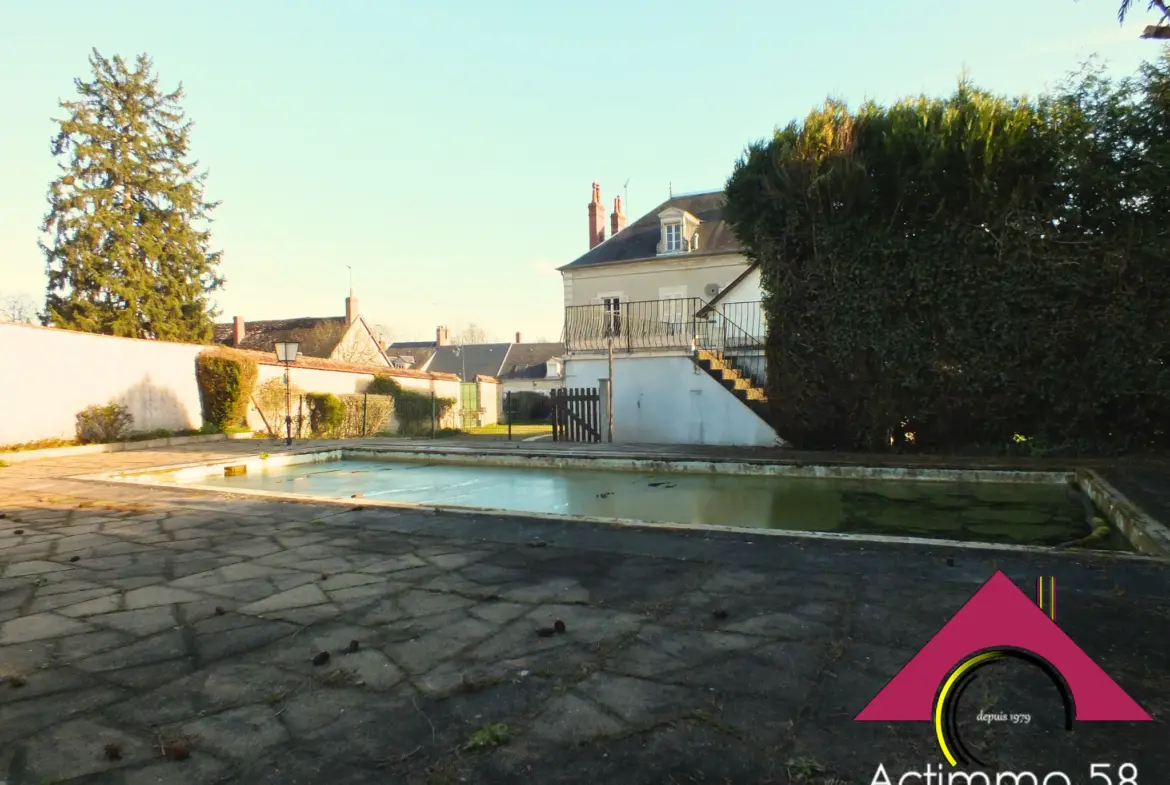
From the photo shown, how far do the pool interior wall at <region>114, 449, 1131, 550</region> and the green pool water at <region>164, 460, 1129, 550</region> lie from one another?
0.05 ft

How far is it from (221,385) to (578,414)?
33.4ft

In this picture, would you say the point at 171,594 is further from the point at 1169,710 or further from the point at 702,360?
the point at 702,360

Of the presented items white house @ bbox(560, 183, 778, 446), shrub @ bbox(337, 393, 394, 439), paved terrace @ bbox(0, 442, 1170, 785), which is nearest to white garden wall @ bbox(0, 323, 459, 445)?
shrub @ bbox(337, 393, 394, 439)

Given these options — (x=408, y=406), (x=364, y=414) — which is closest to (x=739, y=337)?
(x=364, y=414)

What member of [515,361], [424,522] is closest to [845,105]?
[424,522]

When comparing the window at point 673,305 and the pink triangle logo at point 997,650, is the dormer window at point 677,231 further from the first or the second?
the pink triangle logo at point 997,650

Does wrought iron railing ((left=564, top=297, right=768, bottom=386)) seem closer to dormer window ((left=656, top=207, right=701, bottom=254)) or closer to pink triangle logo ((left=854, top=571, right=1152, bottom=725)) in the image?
dormer window ((left=656, top=207, right=701, bottom=254))

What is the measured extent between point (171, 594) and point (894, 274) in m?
9.82

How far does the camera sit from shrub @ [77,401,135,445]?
14.3 m

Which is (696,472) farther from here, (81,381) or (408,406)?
(408,406)

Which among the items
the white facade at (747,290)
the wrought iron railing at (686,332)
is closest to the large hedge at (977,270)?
the wrought iron railing at (686,332)

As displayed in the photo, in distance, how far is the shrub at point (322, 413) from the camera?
18.7m

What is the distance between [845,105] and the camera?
10.3 metres

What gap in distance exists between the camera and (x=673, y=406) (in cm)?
1416
